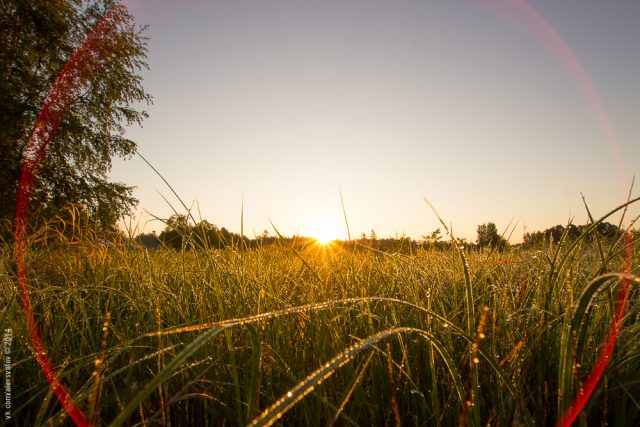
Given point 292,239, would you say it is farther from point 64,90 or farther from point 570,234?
point 64,90

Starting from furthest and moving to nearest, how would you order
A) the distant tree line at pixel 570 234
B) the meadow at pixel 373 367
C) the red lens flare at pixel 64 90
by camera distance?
the red lens flare at pixel 64 90 → the distant tree line at pixel 570 234 → the meadow at pixel 373 367

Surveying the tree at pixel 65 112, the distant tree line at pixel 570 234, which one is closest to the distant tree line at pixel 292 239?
the distant tree line at pixel 570 234

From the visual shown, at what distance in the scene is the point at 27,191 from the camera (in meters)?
13.9

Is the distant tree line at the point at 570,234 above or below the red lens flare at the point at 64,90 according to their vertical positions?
below

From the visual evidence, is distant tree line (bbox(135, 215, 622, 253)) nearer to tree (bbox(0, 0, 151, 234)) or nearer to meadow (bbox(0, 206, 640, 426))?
meadow (bbox(0, 206, 640, 426))

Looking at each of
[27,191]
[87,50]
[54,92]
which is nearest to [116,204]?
[27,191]

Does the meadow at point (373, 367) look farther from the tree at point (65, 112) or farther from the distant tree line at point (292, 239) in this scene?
the tree at point (65, 112)

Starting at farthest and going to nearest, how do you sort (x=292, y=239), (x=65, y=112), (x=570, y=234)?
(x=65, y=112) → (x=570, y=234) → (x=292, y=239)

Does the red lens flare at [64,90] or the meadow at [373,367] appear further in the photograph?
the red lens flare at [64,90]

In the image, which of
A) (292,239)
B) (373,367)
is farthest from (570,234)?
(373,367)

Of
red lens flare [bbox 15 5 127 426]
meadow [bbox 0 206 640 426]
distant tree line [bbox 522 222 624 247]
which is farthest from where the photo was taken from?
red lens flare [bbox 15 5 127 426]

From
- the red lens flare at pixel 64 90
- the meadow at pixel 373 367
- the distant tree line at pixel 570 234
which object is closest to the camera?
the meadow at pixel 373 367

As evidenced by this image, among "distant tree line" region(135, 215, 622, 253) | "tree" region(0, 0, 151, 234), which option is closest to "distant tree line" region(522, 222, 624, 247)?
"distant tree line" region(135, 215, 622, 253)

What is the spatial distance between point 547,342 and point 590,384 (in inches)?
10.4
